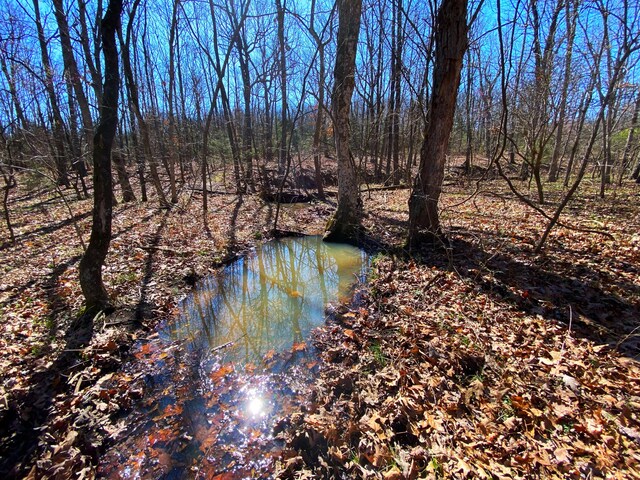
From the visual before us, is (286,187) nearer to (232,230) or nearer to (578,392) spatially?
(232,230)

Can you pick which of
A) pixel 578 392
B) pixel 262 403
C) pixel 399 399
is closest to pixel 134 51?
pixel 262 403

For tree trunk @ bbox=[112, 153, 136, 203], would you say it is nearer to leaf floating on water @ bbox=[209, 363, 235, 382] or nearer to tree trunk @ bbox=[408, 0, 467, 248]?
leaf floating on water @ bbox=[209, 363, 235, 382]

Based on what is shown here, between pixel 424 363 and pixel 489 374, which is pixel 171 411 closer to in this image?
pixel 424 363

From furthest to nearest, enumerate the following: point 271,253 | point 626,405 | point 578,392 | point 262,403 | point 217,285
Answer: point 271,253 → point 217,285 → point 262,403 → point 578,392 → point 626,405

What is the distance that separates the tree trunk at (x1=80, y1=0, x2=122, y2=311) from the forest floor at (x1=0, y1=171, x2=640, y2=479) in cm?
86

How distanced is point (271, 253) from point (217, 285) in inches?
89.0

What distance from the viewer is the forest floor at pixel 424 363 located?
232cm

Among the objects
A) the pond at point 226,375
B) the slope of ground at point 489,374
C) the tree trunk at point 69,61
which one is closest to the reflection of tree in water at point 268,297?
the pond at point 226,375

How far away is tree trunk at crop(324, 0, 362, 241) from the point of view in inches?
286

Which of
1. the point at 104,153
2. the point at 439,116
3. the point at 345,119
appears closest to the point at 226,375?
the point at 104,153

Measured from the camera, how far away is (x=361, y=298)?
533 centimetres

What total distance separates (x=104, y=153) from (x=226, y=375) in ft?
11.8

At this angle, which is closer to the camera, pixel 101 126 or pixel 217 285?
pixel 101 126

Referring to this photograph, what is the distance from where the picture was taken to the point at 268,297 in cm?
610
